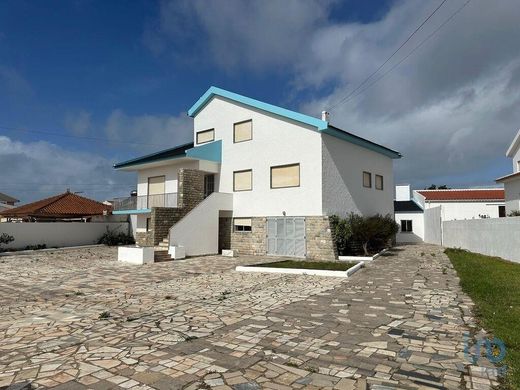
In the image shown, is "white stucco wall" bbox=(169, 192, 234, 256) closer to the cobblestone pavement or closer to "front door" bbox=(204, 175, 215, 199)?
"front door" bbox=(204, 175, 215, 199)

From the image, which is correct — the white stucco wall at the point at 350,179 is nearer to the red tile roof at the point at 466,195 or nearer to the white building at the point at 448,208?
the white building at the point at 448,208

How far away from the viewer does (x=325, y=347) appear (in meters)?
5.35


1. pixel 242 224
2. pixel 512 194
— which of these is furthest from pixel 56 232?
pixel 512 194

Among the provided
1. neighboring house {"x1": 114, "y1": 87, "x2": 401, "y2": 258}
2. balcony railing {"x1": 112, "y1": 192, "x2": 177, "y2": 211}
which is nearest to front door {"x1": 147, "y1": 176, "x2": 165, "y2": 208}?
balcony railing {"x1": 112, "y1": 192, "x2": 177, "y2": 211}

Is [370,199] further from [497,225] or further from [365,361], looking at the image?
[365,361]

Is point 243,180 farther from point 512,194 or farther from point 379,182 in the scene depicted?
point 512,194

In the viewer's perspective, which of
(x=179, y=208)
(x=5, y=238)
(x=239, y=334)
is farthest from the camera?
(x=5, y=238)

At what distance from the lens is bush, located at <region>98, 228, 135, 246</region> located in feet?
88.0

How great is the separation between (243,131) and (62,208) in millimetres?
16110

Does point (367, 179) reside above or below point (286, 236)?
above

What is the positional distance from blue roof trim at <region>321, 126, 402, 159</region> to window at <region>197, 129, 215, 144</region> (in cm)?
759

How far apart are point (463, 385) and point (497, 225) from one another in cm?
1575

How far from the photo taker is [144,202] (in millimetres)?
23516

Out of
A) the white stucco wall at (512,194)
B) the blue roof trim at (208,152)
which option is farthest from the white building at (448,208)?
the blue roof trim at (208,152)
